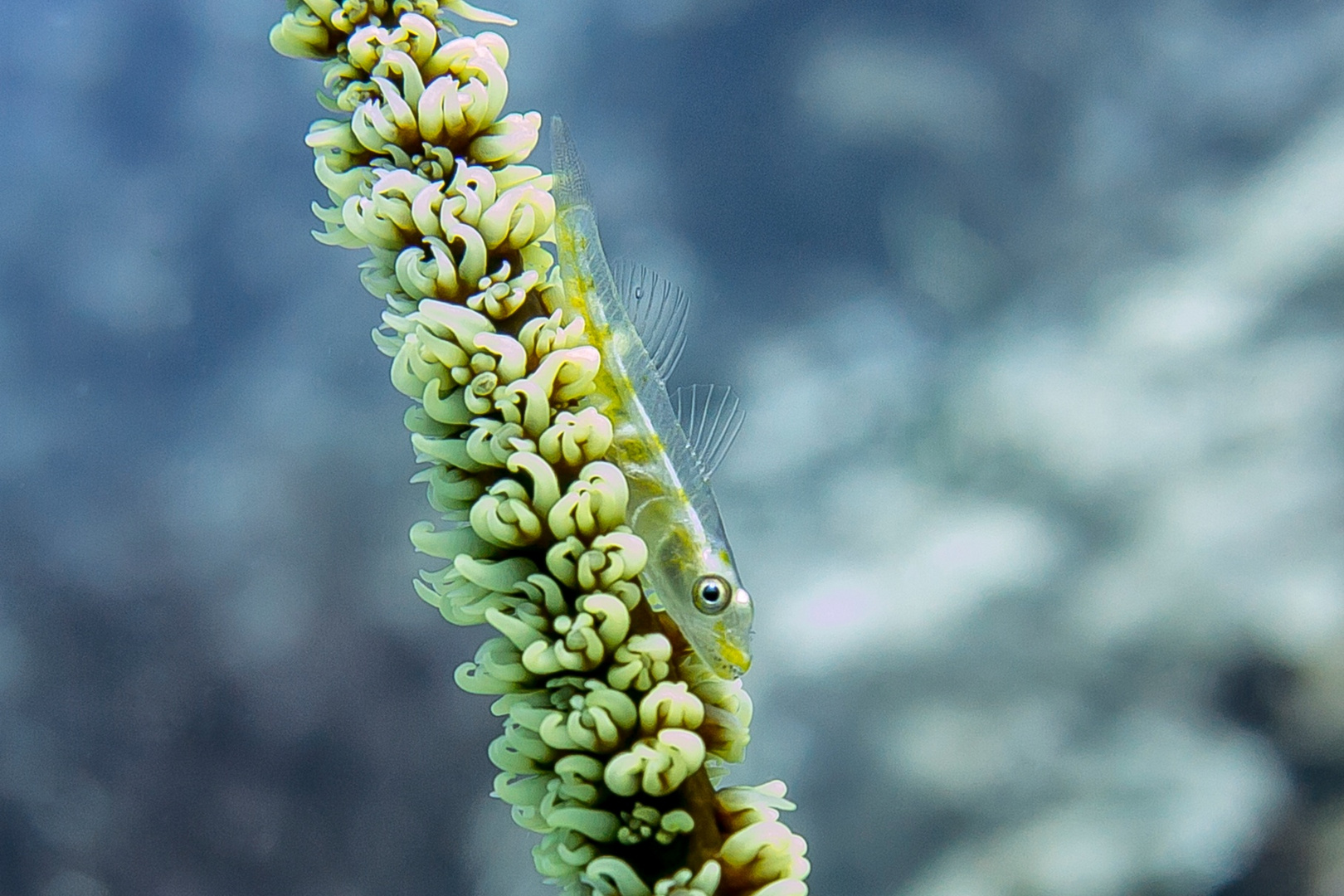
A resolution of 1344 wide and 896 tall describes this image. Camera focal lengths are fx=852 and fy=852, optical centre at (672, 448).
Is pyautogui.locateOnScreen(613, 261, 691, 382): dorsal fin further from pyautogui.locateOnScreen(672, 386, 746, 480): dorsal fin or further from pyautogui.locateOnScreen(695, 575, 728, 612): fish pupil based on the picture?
pyautogui.locateOnScreen(695, 575, 728, 612): fish pupil

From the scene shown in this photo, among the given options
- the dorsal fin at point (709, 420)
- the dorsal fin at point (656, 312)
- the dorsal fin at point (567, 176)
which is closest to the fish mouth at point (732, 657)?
the dorsal fin at point (709, 420)

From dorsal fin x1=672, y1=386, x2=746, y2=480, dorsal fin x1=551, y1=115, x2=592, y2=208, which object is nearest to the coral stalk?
dorsal fin x1=551, y1=115, x2=592, y2=208

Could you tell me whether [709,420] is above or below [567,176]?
below

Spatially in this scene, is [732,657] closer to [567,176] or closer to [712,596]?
[712,596]

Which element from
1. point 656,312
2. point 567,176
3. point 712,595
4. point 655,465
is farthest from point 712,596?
point 567,176

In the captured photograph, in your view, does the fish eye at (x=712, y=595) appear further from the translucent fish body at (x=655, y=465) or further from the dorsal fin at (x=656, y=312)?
the dorsal fin at (x=656, y=312)

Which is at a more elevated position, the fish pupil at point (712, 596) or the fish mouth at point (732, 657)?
the fish pupil at point (712, 596)
